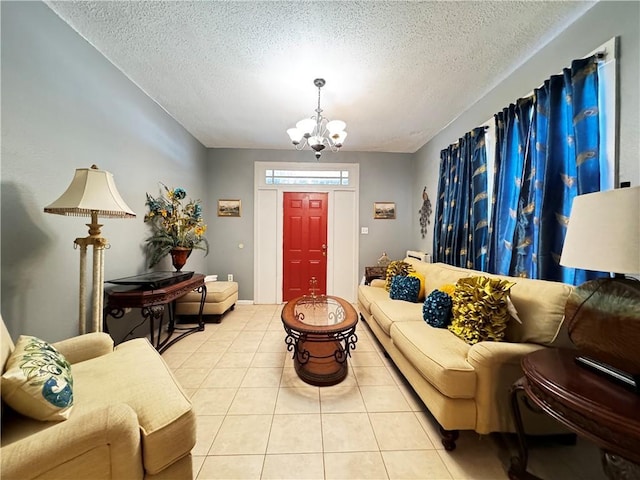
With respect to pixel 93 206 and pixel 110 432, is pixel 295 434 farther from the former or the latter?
pixel 93 206

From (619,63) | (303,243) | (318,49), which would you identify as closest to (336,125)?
(318,49)

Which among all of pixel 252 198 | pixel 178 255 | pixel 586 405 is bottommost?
pixel 586 405

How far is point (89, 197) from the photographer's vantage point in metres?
1.48

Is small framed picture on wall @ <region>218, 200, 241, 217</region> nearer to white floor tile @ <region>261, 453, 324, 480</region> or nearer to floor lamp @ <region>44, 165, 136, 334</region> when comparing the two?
floor lamp @ <region>44, 165, 136, 334</region>

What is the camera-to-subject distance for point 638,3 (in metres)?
1.31

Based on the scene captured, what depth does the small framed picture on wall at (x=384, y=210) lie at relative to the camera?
424 centimetres

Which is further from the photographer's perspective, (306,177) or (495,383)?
(306,177)

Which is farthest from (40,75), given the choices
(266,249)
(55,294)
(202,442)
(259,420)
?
(266,249)

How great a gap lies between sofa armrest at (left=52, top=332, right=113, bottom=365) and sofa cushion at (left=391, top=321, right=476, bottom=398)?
1.89 metres

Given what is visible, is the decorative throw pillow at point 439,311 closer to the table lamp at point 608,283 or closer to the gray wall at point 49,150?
the table lamp at point 608,283

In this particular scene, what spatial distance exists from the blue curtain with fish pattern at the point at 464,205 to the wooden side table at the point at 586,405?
1491 mm

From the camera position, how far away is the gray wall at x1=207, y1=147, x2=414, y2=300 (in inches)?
162

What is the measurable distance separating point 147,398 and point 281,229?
10.5ft

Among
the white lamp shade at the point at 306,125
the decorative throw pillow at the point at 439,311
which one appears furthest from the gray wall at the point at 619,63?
the white lamp shade at the point at 306,125
